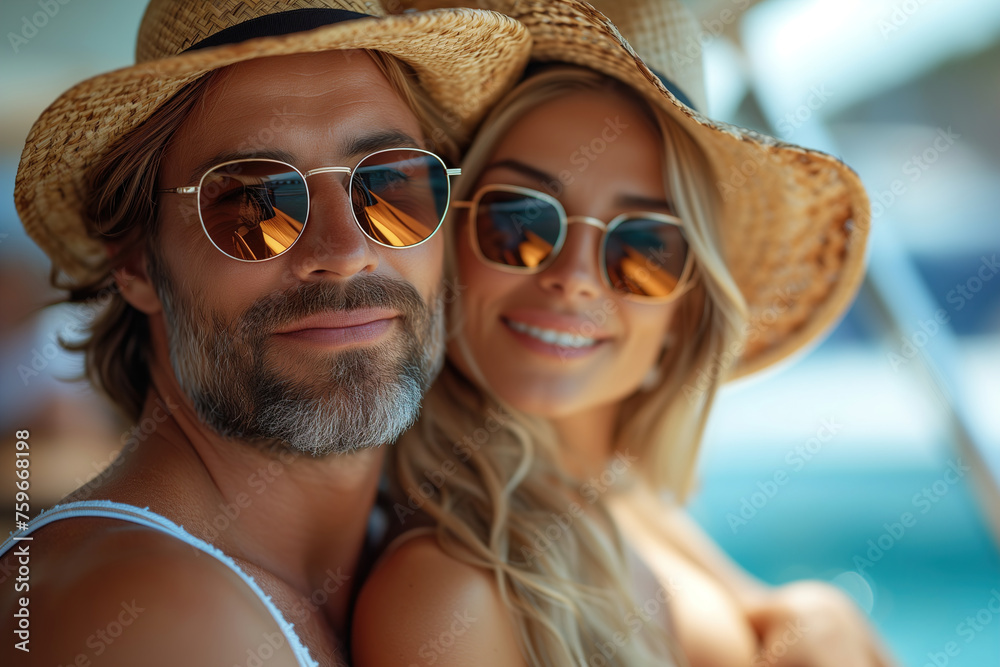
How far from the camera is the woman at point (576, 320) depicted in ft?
5.24

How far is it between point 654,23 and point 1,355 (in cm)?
382

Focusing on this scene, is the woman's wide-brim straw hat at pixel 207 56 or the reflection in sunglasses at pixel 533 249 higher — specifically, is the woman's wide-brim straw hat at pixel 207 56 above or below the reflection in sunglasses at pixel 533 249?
above

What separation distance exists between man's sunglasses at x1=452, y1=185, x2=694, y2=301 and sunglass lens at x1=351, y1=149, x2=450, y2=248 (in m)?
0.23

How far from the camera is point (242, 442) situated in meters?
1.50

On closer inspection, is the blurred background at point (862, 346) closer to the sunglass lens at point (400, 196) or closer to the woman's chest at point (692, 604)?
the woman's chest at point (692, 604)

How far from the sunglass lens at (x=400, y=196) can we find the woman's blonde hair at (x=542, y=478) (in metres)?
0.30

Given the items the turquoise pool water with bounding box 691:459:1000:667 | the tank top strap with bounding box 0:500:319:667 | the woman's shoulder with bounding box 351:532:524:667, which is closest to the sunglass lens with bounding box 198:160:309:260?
the tank top strap with bounding box 0:500:319:667

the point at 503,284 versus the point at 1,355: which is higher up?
the point at 503,284

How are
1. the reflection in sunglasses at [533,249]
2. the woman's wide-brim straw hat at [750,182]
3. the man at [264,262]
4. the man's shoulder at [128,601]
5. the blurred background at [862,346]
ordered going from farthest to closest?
the blurred background at [862,346] → the reflection in sunglasses at [533,249] → the woman's wide-brim straw hat at [750,182] → the man at [264,262] → the man's shoulder at [128,601]

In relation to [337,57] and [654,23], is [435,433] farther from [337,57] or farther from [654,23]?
[654,23]

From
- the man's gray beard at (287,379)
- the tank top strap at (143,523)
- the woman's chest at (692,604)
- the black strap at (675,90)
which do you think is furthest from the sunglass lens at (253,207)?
the woman's chest at (692,604)

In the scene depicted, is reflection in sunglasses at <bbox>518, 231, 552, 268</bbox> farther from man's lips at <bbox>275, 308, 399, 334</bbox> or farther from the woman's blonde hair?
man's lips at <bbox>275, 308, 399, 334</bbox>

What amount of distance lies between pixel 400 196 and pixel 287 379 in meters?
0.44

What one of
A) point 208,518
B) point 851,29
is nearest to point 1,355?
point 208,518
